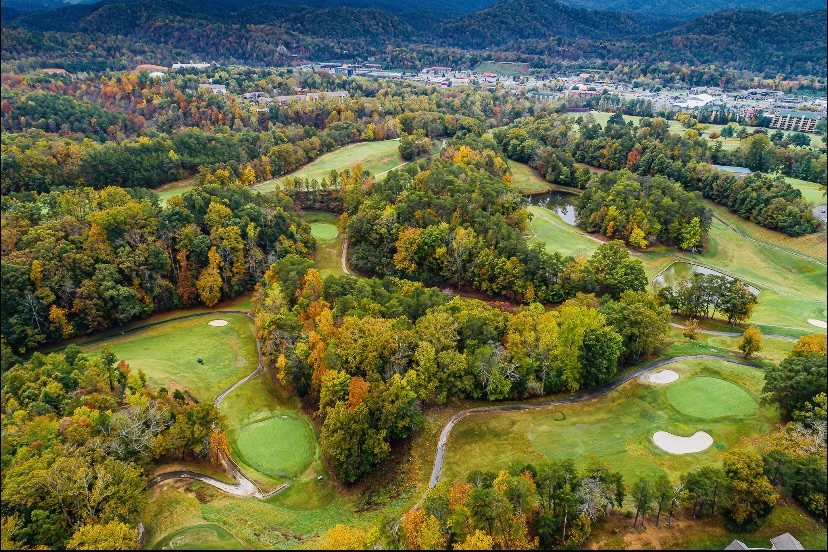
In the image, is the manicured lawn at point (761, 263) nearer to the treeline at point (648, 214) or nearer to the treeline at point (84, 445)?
the treeline at point (648, 214)

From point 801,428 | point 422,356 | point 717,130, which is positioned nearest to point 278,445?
point 422,356

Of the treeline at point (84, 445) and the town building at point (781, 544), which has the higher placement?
the town building at point (781, 544)

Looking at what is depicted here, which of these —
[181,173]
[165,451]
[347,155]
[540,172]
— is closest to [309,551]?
[165,451]

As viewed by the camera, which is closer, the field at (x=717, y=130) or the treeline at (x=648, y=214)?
the treeline at (x=648, y=214)

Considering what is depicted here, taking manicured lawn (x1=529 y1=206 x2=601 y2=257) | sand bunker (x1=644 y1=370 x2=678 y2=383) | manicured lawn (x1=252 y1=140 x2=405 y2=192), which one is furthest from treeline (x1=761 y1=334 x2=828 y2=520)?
manicured lawn (x1=252 y1=140 x2=405 y2=192)

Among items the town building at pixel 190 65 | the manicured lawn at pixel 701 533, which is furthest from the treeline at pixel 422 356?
the town building at pixel 190 65

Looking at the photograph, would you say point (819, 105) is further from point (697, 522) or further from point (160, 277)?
point (160, 277)
